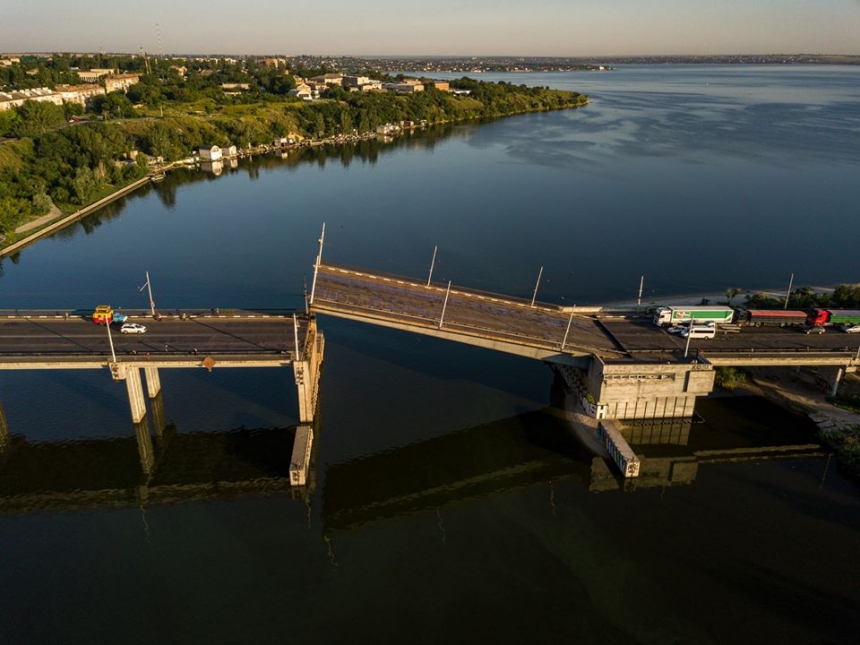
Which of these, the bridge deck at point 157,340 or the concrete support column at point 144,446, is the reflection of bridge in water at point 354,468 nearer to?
the concrete support column at point 144,446

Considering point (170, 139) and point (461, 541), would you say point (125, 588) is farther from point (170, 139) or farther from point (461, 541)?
point (170, 139)

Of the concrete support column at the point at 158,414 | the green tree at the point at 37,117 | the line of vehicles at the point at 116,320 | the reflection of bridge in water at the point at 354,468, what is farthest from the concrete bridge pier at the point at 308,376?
the green tree at the point at 37,117

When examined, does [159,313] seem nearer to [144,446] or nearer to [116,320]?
[116,320]

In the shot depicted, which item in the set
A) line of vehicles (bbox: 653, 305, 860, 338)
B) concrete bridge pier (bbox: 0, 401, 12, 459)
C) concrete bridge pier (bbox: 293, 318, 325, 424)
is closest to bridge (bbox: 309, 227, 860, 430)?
line of vehicles (bbox: 653, 305, 860, 338)

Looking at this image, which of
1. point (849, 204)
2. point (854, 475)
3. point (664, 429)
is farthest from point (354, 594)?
point (849, 204)

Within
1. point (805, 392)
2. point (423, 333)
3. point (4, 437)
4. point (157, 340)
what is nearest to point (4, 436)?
point (4, 437)
